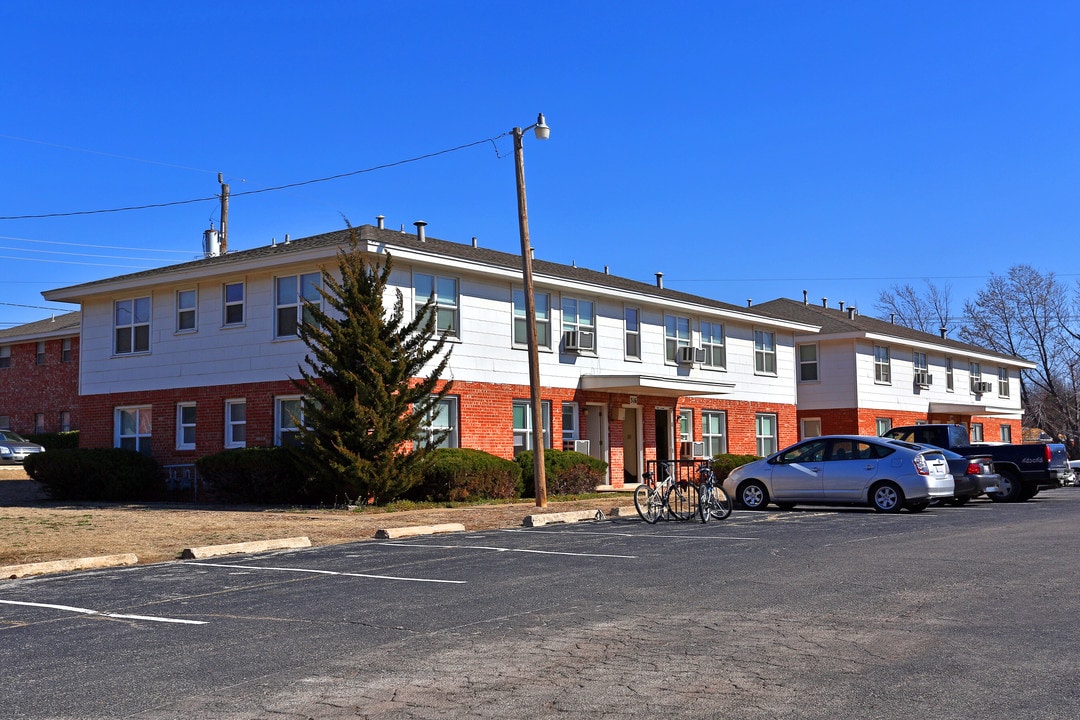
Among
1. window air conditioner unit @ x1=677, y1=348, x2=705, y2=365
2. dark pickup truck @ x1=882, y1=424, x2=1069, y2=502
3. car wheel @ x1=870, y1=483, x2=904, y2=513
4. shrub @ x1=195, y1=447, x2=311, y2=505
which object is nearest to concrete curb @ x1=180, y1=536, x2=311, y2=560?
shrub @ x1=195, y1=447, x2=311, y2=505

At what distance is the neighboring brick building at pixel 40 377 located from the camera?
44.2 meters

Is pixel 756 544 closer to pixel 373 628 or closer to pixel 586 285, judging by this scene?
pixel 373 628

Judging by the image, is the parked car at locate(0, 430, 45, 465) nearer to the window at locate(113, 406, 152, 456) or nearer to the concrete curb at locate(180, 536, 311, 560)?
the window at locate(113, 406, 152, 456)

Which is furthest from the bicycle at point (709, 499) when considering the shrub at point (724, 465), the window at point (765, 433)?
the window at point (765, 433)

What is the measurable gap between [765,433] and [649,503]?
20.7 meters

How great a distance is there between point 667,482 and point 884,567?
22.3 feet

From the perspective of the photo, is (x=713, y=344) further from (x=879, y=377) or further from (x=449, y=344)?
(x=449, y=344)

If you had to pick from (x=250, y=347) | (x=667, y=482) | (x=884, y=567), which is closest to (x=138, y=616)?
(x=884, y=567)

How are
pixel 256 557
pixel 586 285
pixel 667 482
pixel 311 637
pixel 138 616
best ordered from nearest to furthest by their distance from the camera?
pixel 311 637, pixel 138 616, pixel 256 557, pixel 667 482, pixel 586 285

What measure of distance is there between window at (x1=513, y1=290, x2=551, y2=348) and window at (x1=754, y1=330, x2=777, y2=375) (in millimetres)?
10666

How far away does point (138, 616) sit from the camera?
9.44m

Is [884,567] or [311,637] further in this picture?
[884,567]

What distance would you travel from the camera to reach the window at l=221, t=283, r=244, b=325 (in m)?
27.4

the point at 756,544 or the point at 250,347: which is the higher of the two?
the point at 250,347
